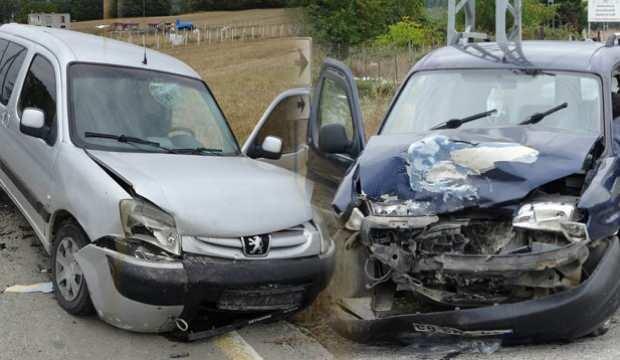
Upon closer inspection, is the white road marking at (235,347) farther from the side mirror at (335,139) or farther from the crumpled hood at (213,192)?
the side mirror at (335,139)

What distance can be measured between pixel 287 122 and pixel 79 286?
2.54m

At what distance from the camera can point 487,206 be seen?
430 centimetres

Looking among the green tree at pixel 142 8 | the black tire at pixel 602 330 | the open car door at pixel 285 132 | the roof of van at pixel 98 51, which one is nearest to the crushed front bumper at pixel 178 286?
the black tire at pixel 602 330

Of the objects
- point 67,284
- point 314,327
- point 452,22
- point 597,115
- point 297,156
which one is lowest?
point 314,327

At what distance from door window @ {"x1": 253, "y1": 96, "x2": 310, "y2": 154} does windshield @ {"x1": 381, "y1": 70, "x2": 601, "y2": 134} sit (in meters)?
0.81

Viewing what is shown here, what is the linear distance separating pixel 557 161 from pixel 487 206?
1.77 feet

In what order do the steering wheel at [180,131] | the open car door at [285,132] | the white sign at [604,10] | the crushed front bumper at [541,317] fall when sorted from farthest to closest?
the white sign at [604,10] < the open car door at [285,132] < the steering wheel at [180,131] < the crushed front bumper at [541,317]

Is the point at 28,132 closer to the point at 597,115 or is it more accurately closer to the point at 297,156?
the point at 297,156

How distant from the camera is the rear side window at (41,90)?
5.54 m

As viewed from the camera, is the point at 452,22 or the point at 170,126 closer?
the point at 170,126

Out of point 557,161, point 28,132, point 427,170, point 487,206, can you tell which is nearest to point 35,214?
point 28,132

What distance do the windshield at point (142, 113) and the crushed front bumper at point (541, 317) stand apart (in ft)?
7.11

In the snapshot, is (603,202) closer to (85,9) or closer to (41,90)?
(41,90)

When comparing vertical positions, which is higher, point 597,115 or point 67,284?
point 597,115
